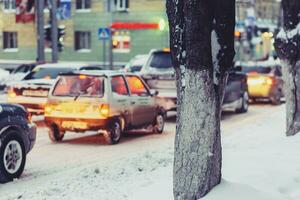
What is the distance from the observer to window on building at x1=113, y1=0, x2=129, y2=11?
170 feet

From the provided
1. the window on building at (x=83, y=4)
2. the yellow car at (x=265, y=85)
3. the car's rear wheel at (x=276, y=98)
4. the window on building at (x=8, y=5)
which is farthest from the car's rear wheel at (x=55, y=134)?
the window on building at (x=83, y=4)

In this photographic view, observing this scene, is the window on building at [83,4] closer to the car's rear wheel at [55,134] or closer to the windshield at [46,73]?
the windshield at [46,73]

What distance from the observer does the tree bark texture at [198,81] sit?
6551 millimetres

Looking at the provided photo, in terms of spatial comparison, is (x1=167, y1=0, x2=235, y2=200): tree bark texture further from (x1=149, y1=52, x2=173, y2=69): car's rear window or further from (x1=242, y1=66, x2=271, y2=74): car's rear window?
(x1=242, y1=66, x2=271, y2=74): car's rear window

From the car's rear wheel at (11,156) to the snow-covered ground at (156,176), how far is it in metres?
0.16

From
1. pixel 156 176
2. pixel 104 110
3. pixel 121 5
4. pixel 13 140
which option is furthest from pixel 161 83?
pixel 121 5

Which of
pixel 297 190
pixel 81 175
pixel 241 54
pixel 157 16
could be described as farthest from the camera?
pixel 241 54

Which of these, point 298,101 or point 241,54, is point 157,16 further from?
point 298,101

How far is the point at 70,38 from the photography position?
175ft

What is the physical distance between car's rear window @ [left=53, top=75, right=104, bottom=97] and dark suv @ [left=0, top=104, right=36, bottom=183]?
3600 millimetres

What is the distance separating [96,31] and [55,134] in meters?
38.5

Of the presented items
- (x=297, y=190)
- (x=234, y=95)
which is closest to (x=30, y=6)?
(x=234, y=95)

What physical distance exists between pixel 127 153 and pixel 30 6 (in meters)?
25.4

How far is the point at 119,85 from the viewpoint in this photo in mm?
14648
